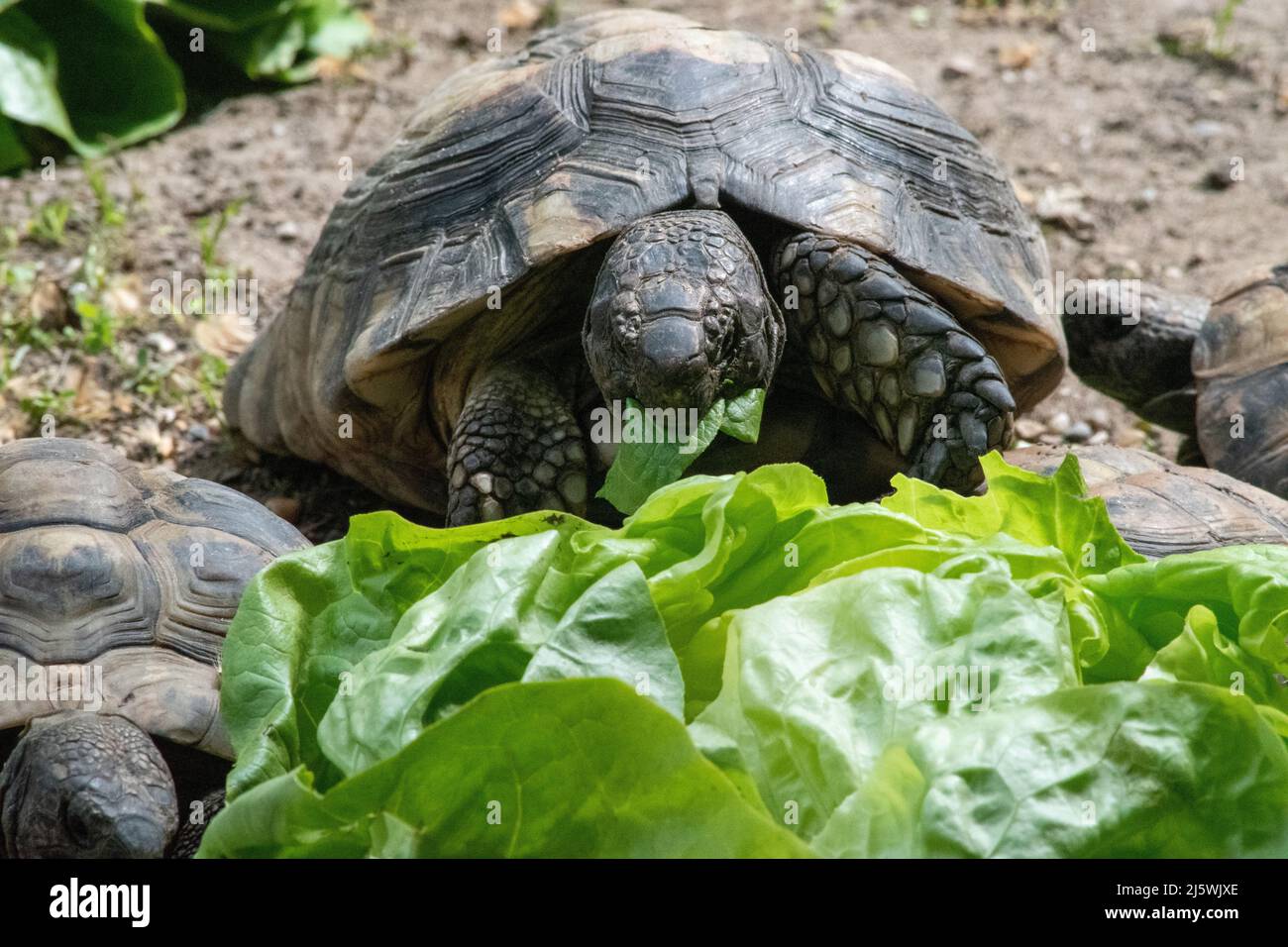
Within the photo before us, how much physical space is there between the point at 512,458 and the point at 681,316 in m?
0.62

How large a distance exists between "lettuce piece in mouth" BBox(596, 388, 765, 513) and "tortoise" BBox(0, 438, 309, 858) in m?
0.72

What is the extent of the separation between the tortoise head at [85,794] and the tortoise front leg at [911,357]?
166 centimetres

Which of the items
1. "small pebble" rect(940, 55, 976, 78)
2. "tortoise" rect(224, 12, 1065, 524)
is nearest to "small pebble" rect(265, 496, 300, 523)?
"tortoise" rect(224, 12, 1065, 524)

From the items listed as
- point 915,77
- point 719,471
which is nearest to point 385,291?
point 719,471

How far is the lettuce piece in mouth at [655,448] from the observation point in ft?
9.68

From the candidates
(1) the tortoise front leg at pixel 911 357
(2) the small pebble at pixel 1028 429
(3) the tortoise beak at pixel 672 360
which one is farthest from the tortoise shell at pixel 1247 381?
(3) the tortoise beak at pixel 672 360

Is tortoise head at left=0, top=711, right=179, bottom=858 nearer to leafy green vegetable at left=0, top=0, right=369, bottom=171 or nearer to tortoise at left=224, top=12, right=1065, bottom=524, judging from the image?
tortoise at left=224, top=12, right=1065, bottom=524

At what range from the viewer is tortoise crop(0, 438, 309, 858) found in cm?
235

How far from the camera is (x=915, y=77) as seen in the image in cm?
658

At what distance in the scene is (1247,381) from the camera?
4020 millimetres

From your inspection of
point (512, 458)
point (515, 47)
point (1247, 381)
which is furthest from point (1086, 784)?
point (515, 47)

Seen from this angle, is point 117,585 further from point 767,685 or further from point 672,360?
point 767,685

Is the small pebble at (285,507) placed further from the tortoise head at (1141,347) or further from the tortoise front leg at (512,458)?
the tortoise head at (1141,347)
